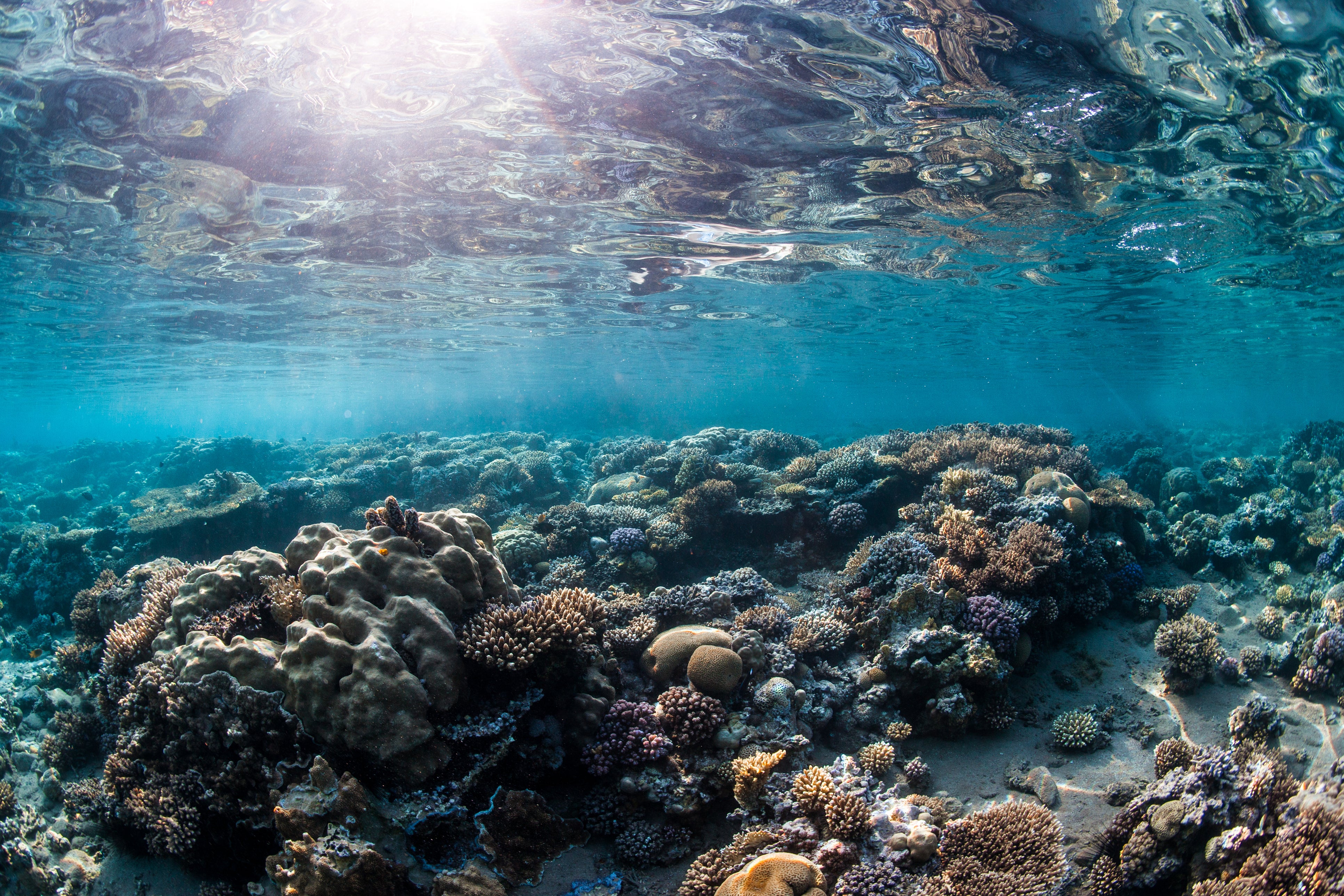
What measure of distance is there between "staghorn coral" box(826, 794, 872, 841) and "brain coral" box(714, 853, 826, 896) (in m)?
0.45

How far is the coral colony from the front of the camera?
4586 millimetres

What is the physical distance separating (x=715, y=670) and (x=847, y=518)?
5.43m

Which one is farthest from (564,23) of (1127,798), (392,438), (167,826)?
(392,438)

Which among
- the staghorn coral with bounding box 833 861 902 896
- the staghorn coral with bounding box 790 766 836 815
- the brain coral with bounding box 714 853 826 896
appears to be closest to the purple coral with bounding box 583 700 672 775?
the staghorn coral with bounding box 790 766 836 815

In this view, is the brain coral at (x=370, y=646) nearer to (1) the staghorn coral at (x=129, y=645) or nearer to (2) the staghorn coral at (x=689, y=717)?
(1) the staghorn coral at (x=129, y=645)

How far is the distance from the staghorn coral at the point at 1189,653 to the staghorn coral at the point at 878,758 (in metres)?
4.59

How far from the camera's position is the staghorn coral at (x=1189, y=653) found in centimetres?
764

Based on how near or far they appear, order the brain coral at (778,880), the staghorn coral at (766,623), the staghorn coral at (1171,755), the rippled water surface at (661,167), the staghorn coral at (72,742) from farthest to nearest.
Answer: the rippled water surface at (661,167)
the staghorn coral at (766,623)
the staghorn coral at (72,742)
the staghorn coral at (1171,755)
the brain coral at (778,880)

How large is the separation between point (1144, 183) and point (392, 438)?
2685 cm

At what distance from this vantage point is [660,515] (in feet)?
37.5

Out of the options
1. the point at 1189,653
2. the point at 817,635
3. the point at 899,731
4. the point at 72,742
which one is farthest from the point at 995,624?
the point at 72,742

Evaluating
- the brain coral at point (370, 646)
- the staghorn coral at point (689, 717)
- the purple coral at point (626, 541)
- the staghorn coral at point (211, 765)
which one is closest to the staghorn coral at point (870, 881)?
the staghorn coral at point (689, 717)

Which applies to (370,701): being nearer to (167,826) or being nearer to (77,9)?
(167,826)

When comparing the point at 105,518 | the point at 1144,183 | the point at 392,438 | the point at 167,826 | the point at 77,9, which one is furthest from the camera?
the point at 392,438
